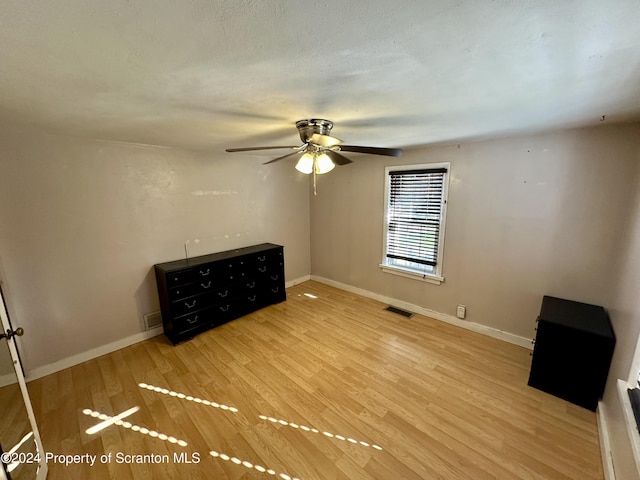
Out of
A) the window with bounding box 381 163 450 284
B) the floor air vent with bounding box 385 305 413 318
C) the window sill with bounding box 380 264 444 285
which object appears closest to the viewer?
the window with bounding box 381 163 450 284

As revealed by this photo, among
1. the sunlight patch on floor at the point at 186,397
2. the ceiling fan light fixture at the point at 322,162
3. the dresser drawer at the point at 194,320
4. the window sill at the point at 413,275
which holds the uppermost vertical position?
the ceiling fan light fixture at the point at 322,162

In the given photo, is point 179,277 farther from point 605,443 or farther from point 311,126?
point 605,443

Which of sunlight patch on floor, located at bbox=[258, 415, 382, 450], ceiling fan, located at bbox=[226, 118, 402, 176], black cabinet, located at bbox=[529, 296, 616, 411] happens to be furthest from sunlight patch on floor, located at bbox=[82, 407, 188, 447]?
black cabinet, located at bbox=[529, 296, 616, 411]

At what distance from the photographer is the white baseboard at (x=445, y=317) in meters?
2.72

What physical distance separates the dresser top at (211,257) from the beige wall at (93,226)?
0.10m

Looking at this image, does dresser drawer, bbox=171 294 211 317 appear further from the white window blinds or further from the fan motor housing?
the white window blinds

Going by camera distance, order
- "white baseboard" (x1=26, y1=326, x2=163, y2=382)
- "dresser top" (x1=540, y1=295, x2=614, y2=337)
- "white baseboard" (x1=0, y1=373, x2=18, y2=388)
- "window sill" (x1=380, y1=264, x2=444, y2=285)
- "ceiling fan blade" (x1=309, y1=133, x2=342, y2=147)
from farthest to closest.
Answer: "window sill" (x1=380, y1=264, x2=444, y2=285) → "white baseboard" (x1=26, y1=326, x2=163, y2=382) → "dresser top" (x1=540, y1=295, x2=614, y2=337) → "ceiling fan blade" (x1=309, y1=133, x2=342, y2=147) → "white baseboard" (x1=0, y1=373, x2=18, y2=388)

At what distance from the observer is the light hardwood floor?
5.18 ft

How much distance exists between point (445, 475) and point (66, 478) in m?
2.25

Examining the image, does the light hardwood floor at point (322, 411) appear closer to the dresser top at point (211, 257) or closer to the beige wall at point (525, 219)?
the beige wall at point (525, 219)

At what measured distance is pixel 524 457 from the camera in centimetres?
161

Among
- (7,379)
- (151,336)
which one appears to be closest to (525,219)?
(7,379)

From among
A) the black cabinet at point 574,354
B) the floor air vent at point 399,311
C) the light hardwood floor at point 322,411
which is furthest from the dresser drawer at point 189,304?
the black cabinet at point 574,354

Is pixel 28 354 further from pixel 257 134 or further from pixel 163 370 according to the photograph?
pixel 257 134
